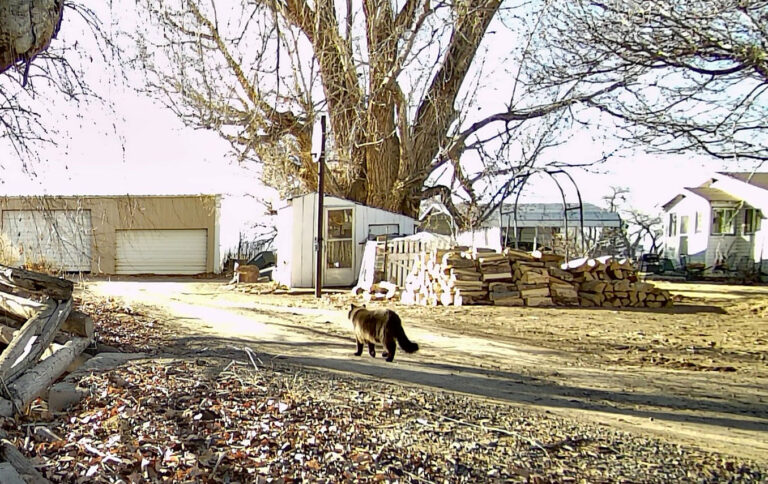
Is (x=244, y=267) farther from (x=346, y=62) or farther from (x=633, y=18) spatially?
(x=633, y=18)

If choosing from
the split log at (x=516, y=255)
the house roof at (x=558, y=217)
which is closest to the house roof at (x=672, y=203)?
the house roof at (x=558, y=217)

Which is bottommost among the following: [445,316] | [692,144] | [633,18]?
[445,316]

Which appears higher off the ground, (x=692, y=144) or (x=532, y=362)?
(x=692, y=144)

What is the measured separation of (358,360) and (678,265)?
27.6 meters

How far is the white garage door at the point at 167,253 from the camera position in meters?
26.7

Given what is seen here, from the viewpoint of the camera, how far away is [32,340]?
527cm

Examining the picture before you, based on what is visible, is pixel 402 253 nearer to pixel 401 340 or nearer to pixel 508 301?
pixel 508 301

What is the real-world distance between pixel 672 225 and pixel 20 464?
34.9 meters

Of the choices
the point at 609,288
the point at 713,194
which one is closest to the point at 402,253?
the point at 609,288

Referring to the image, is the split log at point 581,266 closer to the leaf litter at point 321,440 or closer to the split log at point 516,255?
the split log at point 516,255

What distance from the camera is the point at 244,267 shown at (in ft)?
65.9

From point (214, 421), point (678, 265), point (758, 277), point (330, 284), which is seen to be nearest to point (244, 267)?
point (330, 284)

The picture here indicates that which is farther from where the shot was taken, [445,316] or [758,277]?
[758,277]

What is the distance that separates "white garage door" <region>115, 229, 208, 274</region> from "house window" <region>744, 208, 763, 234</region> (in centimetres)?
2556
